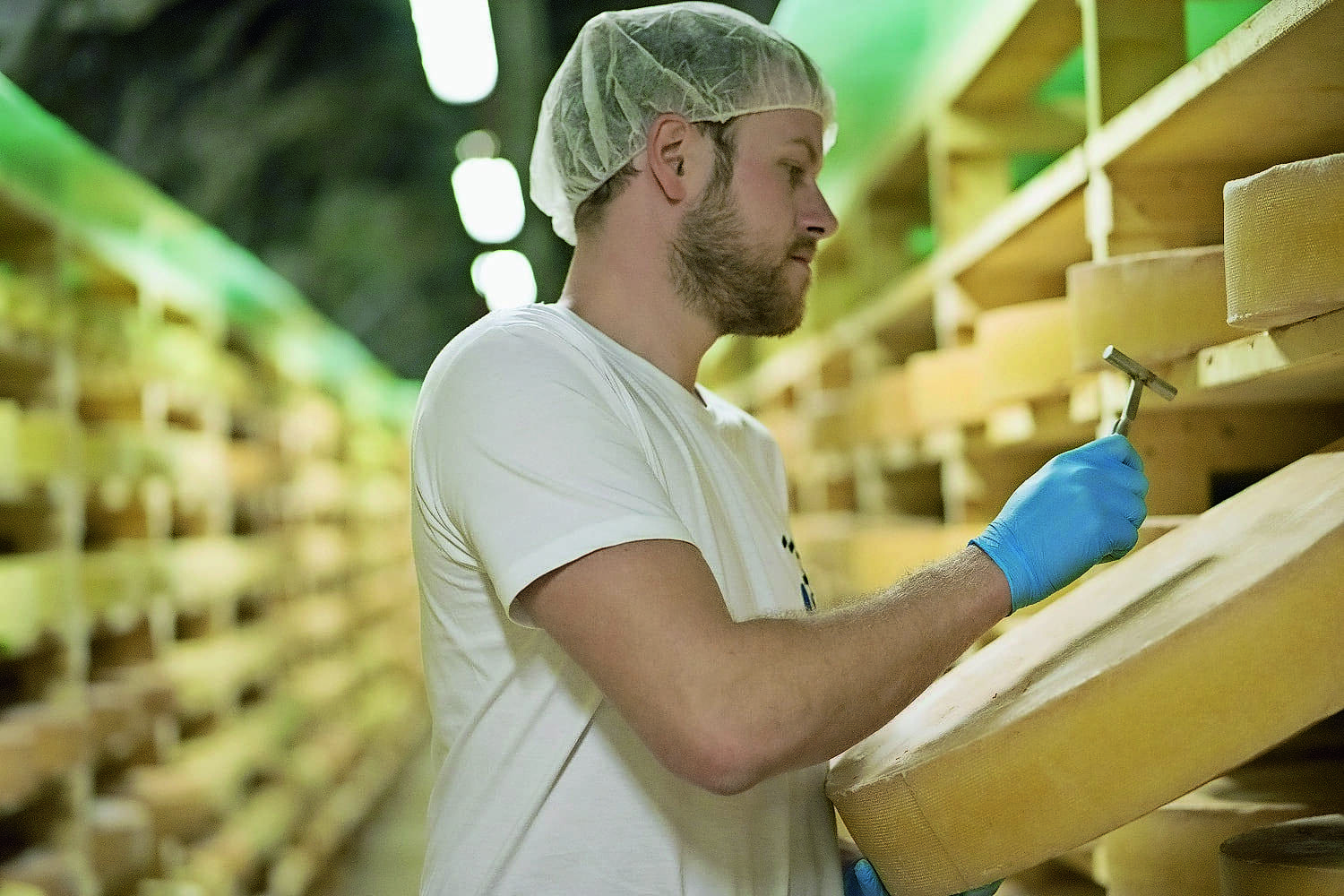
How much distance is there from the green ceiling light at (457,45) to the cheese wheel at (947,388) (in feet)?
7.93

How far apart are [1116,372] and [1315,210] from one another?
706mm

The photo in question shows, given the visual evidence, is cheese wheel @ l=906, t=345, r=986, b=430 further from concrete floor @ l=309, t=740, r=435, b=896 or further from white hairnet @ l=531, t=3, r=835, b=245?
concrete floor @ l=309, t=740, r=435, b=896

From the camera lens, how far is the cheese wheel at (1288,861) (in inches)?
50.3

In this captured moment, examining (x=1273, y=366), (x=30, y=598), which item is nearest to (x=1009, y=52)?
(x=1273, y=366)

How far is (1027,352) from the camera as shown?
236 cm

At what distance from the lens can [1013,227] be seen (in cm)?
258

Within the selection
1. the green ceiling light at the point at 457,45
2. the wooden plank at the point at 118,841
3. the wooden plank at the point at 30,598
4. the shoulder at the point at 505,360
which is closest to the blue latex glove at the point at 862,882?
the shoulder at the point at 505,360

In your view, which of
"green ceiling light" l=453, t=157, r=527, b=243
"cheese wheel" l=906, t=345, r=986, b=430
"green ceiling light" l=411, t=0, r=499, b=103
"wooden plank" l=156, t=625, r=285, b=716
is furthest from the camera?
"green ceiling light" l=453, t=157, r=527, b=243

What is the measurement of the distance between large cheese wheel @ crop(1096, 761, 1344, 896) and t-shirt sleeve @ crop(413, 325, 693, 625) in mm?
820

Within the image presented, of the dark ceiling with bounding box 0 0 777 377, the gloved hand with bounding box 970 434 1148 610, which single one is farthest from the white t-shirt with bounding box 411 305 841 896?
the dark ceiling with bounding box 0 0 777 377

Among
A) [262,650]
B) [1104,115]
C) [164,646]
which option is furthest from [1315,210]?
[262,650]

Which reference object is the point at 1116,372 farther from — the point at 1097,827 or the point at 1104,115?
the point at 1097,827

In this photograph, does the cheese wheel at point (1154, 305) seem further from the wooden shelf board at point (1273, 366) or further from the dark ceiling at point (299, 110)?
the dark ceiling at point (299, 110)

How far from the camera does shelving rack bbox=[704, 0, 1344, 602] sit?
169cm
